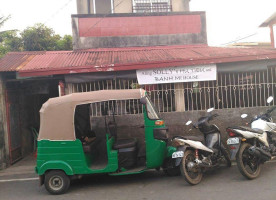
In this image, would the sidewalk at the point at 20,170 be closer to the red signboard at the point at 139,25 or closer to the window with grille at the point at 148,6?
the red signboard at the point at 139,25

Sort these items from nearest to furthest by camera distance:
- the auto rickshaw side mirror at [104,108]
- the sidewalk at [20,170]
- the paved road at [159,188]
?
the paved road at [159,188]
the auto rickshaw side mirror at [104,108]
the sidewalk at [20,170]

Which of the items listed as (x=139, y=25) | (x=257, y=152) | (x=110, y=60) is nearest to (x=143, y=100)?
(x=257, y=152)

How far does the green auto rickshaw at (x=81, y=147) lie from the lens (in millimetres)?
5031

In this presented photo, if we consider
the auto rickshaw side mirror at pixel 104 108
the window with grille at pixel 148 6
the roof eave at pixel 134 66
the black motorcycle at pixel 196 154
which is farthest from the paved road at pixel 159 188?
the window with grille at pixel 148 6

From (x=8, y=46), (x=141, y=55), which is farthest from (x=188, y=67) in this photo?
(x=8, y=46)

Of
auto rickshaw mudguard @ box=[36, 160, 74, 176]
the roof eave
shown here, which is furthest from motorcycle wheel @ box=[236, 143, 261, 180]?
auto rickshaw mudguard @ box=[36, 160, 74, 176]

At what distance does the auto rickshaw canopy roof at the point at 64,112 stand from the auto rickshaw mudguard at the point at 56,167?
445mm

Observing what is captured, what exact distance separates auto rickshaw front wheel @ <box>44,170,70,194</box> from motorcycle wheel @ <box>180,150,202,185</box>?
2.20 meters

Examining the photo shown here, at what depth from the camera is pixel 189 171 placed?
199 inches

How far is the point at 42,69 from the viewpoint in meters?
7.01

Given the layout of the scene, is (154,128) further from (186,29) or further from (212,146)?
(186,29)

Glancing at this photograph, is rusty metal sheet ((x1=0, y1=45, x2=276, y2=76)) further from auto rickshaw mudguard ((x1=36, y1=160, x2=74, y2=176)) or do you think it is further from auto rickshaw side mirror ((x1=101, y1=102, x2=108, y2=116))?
auto rickshaw mudguard ((x1=36, y1=160, x2=74, y2=176))

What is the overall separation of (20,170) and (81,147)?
3.16 m

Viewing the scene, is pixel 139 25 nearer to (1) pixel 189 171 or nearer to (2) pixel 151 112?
(2) pixel 151 112
